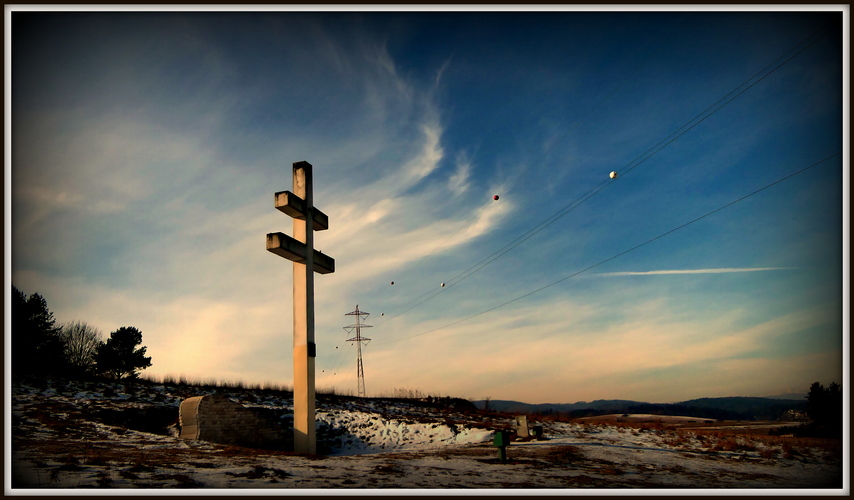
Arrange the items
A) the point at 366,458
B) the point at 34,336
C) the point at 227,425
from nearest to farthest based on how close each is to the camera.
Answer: the point at 366,458, the point at 227,425, the point at 34,336

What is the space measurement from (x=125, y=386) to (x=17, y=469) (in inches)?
649

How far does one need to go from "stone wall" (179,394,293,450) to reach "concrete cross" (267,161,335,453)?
3348 millimetres

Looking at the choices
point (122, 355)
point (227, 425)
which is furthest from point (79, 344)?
point (227, 425)

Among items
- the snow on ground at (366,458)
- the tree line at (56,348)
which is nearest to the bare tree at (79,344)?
the tree line at (56,348)

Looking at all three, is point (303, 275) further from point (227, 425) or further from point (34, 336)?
point (34, 336)

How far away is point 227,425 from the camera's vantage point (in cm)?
1570

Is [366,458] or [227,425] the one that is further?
[227,425]

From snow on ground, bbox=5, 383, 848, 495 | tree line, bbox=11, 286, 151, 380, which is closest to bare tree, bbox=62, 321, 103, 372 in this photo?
tree line, bbox=11, 286, 151, 380

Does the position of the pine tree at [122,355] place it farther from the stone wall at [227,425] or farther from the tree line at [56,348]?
the stone wall at [227,425]

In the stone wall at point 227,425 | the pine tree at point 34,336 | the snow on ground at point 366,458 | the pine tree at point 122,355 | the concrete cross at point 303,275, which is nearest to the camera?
the snow on ground at point 366,458

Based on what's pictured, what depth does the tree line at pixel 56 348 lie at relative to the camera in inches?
1198

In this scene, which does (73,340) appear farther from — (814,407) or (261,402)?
(814,407)

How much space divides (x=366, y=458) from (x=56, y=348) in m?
33.1

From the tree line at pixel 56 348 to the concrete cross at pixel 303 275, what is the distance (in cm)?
2098
